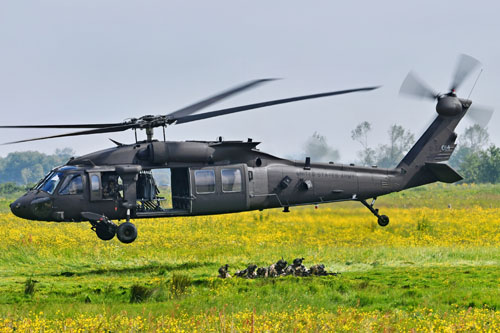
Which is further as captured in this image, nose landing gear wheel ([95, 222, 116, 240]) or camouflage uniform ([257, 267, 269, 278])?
nose landing gear wheel ([95, 222, 116, 240])

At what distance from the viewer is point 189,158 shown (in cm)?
2200

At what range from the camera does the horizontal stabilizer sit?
2591 cm

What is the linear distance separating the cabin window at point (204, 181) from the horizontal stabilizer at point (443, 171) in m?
9.42

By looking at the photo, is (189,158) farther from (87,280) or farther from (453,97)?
(453,97)

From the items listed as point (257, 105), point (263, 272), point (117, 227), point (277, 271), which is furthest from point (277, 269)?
point (257, 105)

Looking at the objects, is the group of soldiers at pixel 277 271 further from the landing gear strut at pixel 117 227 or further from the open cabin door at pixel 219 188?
the landing gear strut at pixel 117 227

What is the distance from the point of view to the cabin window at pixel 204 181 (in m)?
22.1

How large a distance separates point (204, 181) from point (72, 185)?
4419mm

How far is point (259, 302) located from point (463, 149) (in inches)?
7399

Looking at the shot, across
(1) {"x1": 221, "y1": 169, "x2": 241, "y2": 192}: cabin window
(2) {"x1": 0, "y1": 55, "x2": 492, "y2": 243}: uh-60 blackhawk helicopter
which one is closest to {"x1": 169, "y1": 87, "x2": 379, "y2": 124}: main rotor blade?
(2) {"x1": 0, "y1": 55, "x2": 492, "y2": 243}: uh-60 blackhawk helicopter

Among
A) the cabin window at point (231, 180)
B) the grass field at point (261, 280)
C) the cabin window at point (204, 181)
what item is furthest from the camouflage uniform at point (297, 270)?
the cabin window at point (204, 181)

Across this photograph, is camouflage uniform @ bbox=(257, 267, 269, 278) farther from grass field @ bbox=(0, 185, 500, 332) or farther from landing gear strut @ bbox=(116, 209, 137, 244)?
landing gear strut @ bbox=(116, 209, 137, 244)

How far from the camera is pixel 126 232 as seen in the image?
2100cm

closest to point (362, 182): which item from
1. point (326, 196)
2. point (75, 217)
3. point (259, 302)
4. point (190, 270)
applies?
point (326, 196)
